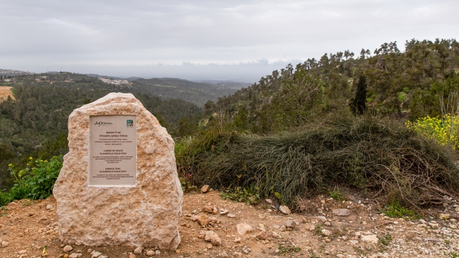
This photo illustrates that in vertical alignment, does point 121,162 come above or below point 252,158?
above

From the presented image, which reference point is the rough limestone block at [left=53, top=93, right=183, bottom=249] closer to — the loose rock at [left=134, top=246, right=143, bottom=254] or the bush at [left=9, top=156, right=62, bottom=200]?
the loose rock at [left=134, top=246, right=143, bottom=254]

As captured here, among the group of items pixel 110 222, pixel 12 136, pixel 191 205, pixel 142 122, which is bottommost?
pixel 12 136

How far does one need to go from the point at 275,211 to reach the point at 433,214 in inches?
90.7

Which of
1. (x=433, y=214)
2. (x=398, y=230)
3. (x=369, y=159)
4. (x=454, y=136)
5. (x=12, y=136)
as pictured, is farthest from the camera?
(x=12, y=136)

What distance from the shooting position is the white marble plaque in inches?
127

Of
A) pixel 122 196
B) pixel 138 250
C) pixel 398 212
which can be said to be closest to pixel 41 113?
pixel 122 196

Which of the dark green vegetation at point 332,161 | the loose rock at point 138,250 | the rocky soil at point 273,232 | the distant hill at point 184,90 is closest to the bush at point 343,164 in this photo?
the dark green vegetation at point 332,161

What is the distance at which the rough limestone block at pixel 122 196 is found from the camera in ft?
10.4

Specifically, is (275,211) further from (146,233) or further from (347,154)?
(146,233)

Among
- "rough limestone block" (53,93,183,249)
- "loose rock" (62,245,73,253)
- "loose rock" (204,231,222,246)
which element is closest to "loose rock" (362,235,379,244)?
"loose rock" (204,231,222,246)

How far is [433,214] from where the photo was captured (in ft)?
13.8

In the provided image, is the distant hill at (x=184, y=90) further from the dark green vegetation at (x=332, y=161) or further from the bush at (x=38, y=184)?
the bush at (x=38, y=184)

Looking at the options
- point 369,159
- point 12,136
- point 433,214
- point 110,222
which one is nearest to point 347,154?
point 369,159

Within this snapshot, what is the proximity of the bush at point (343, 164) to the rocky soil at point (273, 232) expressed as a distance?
1.10 feet
